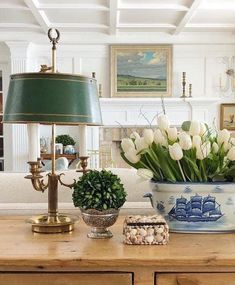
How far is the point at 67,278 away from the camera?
1172mm

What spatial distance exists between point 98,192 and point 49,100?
0.31 meters

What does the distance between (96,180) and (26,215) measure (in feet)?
2.20

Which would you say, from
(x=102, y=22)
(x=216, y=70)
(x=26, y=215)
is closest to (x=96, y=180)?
(x=26, y=215)

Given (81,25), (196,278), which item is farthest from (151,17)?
(196,278)

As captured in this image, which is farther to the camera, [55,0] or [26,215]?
[55,0]

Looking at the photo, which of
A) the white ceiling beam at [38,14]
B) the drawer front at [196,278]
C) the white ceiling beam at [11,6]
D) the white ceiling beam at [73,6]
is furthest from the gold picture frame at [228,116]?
the drawer front at [196,278]

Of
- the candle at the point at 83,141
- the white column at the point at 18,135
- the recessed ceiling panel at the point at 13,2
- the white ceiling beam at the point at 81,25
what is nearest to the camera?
the candle at the point at 83,141

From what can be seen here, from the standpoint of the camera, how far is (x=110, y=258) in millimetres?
1149

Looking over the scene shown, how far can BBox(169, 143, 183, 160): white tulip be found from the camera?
54.3 inches

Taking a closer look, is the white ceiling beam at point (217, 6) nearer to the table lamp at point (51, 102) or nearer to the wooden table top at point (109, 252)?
the table lamp at point (51, 102)

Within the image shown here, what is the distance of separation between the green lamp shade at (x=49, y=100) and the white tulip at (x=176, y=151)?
26 cm

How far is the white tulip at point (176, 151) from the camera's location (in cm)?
138

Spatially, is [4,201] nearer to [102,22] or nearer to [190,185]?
[190,185]

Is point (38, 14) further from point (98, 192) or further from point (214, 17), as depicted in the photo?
point (98, 192)
